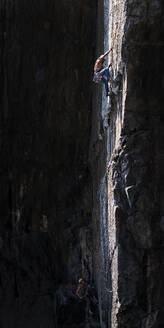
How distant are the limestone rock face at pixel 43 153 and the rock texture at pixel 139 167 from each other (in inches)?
151

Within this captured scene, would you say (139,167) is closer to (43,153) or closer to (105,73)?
(105,73)

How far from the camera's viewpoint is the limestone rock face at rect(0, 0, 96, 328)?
10125 mm

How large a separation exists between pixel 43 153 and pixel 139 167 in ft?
16.1

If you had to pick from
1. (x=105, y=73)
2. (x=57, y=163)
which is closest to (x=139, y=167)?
(x=105, y=73)

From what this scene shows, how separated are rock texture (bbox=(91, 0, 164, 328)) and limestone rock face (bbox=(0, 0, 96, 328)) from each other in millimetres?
3837

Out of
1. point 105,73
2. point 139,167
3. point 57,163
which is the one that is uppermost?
point 105,73

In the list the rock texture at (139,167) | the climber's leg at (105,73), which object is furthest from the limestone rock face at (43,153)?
the rock texture at (139,167)

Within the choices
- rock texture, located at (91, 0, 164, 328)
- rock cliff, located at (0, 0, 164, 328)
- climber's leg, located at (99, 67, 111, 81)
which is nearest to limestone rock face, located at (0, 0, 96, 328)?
rock cliff, located at (0, 0, 164, 328)

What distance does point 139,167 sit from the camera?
20.5ft

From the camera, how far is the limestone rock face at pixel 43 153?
10.1 m

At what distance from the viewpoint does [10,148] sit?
10.9 meters

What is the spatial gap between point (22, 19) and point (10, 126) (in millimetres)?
2199

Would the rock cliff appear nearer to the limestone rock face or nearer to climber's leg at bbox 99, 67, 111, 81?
the limestone rock face

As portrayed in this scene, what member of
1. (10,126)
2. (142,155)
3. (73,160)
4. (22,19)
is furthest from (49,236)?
(142,155)
